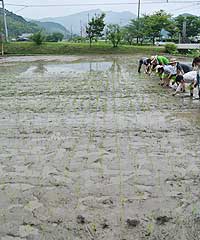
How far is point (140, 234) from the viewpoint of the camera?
3.45 metres

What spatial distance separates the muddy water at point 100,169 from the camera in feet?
11.9

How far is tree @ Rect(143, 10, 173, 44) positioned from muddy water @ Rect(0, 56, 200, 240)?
3223cm

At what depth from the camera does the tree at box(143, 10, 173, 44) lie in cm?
3981

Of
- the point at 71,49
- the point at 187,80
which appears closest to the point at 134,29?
the point at 71,49

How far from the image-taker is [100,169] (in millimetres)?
5070

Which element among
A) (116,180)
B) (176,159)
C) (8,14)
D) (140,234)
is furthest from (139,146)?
(8,14)

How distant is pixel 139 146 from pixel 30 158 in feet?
6.40

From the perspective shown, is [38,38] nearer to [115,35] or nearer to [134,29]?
[115,35]

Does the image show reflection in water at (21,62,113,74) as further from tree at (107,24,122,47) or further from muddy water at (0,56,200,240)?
tree at (107,24,122,47)

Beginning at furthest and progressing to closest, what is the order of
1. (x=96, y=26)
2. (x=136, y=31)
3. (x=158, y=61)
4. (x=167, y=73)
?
1. (x=136, y=31)
2. (x=96, y=26)
3. (x=158, y=61)
4. (x=167, y=73)

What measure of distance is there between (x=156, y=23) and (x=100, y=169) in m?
37.4

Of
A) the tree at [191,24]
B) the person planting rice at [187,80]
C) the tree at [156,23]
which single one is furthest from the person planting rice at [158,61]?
the tree at [191,24]

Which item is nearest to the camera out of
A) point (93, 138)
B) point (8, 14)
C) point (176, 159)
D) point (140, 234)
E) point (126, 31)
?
point (140, 234)

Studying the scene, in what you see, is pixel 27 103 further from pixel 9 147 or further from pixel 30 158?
pixel 30 158
